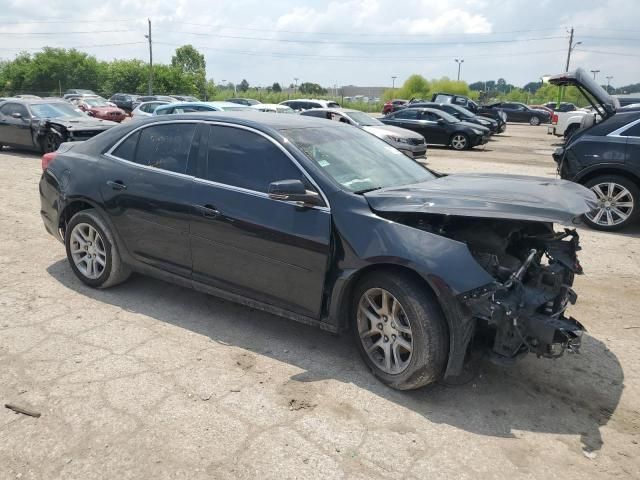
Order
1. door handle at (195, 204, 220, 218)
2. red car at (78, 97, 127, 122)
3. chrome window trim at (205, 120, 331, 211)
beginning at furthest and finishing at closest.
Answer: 1. red car at (78, 97, 127, 122)
2. door handle at (195, 204, 220, 218)
3. chrome window trim at (205, 120, 331, 211)

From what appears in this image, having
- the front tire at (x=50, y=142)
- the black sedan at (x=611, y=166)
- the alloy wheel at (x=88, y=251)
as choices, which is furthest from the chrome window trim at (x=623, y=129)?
the front tire at (x=50, y=142)

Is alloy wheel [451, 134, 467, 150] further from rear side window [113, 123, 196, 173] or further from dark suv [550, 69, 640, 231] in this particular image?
rear side window [113, 123, 196, 173]

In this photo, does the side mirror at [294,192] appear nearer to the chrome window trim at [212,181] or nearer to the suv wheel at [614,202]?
the chrome window trim at [212,181]

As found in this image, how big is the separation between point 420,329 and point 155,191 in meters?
2.43

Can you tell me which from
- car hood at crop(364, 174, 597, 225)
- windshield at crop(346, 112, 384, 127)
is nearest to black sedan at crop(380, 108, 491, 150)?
windshield at crop(346, 112, 384, 127)

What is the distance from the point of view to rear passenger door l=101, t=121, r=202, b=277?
425 cm

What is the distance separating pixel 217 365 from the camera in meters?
3.72

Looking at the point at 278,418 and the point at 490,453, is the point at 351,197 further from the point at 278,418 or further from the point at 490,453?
the point at 490,453

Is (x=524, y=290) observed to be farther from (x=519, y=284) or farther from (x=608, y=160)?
(x=608, y=160)

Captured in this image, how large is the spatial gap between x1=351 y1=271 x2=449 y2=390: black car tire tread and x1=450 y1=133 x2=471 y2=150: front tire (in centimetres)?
1684

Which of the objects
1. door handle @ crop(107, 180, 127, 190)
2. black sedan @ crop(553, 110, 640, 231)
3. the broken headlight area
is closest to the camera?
the broken headlight area

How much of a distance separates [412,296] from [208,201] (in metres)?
1.73

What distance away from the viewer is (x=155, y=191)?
14.3 feet

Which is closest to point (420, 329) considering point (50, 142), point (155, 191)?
point (155, 191)
